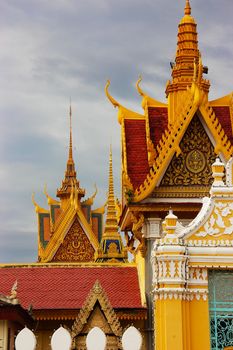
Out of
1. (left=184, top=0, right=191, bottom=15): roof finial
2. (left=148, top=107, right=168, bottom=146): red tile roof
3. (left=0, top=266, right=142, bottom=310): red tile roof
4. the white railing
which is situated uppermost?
(left=184, top=0, right=191, bottom=15): roof finial

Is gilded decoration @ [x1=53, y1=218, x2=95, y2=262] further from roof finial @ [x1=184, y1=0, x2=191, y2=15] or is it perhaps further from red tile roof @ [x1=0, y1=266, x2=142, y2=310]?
roof finial @ [x1=184, y1=0, x2=191, y2=15]

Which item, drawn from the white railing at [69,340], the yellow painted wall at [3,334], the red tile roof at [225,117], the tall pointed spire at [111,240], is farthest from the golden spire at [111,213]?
the white railing at [69,340]

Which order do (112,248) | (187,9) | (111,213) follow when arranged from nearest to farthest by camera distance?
(187,9) < (112,248) < (111,213)

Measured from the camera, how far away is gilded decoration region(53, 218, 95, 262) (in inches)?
1221

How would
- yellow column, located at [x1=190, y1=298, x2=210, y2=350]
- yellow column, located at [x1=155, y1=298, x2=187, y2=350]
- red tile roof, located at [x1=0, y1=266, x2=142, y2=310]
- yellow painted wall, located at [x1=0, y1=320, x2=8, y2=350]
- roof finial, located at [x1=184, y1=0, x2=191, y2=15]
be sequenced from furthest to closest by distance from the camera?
roof finial, located at [x1=184, y1=0, x2=191, y2=15] → red tile roof, located at [x1=0, y1=266, x2=142, y2=310] → yellow painted wall, located at [x1=0, y1=320, x2=8, y2=350] → yellow column, located at [x1=190, y1=298, x2=210, y2=350] → yellow column, located at [x1=155, y1=298, x2=187, y2=350]

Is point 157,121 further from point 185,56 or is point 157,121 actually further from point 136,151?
point 185,56

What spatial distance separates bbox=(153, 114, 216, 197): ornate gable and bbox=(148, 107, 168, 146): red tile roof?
0.92 m

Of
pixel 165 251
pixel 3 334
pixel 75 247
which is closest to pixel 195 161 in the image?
pixel 3 334

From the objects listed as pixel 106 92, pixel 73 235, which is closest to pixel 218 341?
pixel 106 92

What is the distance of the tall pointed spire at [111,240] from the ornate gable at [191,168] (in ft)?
26.7

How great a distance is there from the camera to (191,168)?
1864cm

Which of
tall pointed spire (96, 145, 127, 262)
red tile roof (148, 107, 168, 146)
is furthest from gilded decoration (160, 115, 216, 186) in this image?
tall pointed spire (96, 145, 127, 262)

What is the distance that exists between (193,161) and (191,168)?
6.1 inches

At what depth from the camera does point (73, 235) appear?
32.1m
